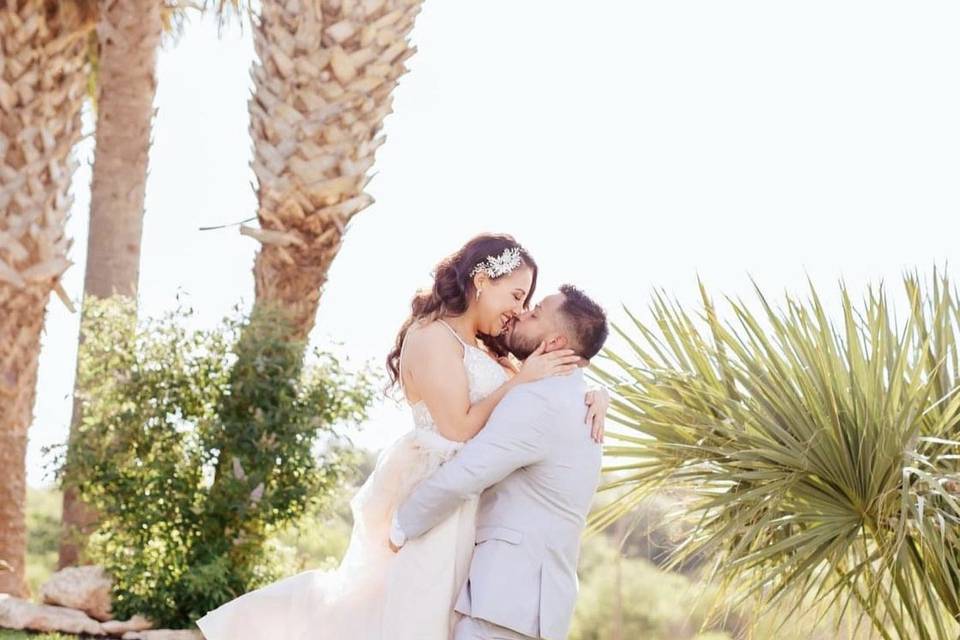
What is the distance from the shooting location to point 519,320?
4.26m

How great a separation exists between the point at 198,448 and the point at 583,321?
5507 mm

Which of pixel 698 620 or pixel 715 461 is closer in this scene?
pixel 715 461

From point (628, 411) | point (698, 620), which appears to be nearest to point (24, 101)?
point (628, 411)

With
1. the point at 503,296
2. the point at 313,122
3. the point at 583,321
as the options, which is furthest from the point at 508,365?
the point at 313,122

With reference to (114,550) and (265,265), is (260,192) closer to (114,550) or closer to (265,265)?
(265,265)

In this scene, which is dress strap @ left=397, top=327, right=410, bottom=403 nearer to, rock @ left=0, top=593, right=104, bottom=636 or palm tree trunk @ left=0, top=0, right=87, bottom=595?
rock @ left=0, top=593, right=104, bottom=636

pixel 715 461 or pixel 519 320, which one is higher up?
pixel 519 320

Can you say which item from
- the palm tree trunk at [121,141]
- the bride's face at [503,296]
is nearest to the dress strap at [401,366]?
the bride's face at [503,296]

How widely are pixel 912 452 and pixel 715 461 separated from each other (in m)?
0.94

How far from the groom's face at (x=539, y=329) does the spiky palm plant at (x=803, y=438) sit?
2165 mm

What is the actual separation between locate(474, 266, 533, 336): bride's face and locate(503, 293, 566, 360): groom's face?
105 millimetres

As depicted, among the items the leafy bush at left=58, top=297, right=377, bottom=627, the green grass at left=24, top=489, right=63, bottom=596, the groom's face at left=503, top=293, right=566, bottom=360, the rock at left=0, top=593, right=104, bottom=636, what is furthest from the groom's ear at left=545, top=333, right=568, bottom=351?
the green grass at left=24, top=489, right=63, bottom=596

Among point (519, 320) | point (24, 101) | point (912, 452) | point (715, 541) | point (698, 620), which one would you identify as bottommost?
point (698, 620)

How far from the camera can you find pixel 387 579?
4152 millimetres
